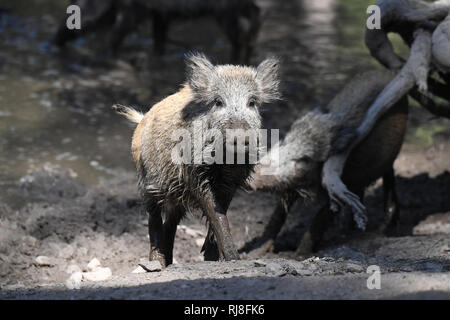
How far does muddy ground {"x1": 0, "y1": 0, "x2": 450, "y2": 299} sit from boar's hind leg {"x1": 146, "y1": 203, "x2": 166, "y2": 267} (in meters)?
0.35

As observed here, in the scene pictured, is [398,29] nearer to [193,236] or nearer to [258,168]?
[258,168]

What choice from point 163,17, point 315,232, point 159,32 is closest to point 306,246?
point 315,232

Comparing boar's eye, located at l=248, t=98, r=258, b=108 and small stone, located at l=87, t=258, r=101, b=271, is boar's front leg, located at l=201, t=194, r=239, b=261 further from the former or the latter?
small stone, located at l=87, t=258, r=101, b=271

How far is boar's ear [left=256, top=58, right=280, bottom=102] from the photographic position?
4.95 metres

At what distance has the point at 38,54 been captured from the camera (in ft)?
37.6

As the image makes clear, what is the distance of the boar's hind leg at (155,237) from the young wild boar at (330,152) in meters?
0.94

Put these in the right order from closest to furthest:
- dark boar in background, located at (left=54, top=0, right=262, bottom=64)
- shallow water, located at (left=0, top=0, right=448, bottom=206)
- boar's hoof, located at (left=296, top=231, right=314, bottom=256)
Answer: boar's hoof, located at (left=296, top=231, right=314, bottom=256) → shallow water, located at (left=0, top=0, right=448, bottom=206) → dark boar in background, located at (left=54, top=0, right=262, bottom=64)

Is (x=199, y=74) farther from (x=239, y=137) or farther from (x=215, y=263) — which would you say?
(x=215, y=263)

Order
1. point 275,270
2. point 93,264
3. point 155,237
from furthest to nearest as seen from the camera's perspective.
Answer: point 93,264 < point 155,237 < point 275,270

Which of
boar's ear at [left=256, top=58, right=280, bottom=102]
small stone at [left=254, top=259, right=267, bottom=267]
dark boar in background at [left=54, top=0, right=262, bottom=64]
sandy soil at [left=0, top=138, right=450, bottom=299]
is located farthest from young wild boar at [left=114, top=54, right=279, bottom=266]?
dark boar in background at [left=54, top=0, right=262, bottom=64]

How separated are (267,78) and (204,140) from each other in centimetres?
71

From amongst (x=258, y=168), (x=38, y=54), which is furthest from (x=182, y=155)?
(x=38, y=54)

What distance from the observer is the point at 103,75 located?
10.8m
